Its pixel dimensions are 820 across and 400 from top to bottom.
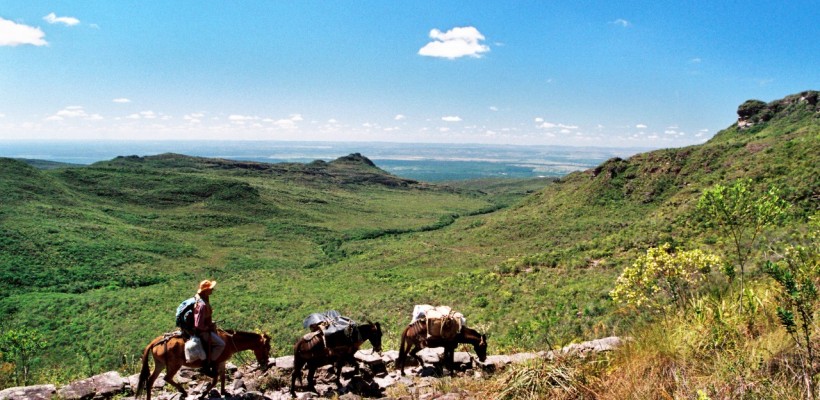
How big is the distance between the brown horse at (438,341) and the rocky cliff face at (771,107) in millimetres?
82286

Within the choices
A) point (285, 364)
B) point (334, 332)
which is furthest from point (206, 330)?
point (334, 332)

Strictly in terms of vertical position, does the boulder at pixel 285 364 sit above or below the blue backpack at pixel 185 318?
below

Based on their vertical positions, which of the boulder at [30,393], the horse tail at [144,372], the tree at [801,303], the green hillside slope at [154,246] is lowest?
the green hillside slope at [154,246]

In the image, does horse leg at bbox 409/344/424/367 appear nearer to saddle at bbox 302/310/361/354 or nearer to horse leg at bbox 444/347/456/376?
horse leg at bbox 444/347/456/376

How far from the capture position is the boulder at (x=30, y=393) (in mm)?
7758

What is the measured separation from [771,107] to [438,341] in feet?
296

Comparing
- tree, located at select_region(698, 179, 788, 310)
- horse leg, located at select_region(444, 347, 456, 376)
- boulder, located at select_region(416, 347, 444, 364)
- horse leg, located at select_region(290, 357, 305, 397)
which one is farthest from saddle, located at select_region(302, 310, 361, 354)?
tree, located at select_region(698, 179, 788, 310)

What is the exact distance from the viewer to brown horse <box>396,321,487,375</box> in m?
9.27

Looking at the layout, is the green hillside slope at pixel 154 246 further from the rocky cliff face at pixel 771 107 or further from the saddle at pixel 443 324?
the rocky cliff face at pixel 771 107

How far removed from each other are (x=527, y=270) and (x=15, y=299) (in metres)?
43.7

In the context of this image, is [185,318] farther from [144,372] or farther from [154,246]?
[154,246]

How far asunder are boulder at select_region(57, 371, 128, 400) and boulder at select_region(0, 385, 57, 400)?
17 cm

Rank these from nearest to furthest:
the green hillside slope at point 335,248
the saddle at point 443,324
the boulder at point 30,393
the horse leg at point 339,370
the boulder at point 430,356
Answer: the boulder at point 30,393 < the horse leg at point 339,370 < the saddle at point 443,324 < the boulder at point 430,356 < the green hillside slope at point 335,248

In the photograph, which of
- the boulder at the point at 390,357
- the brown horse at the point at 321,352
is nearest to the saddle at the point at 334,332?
the brown horse at the point at 321,352
